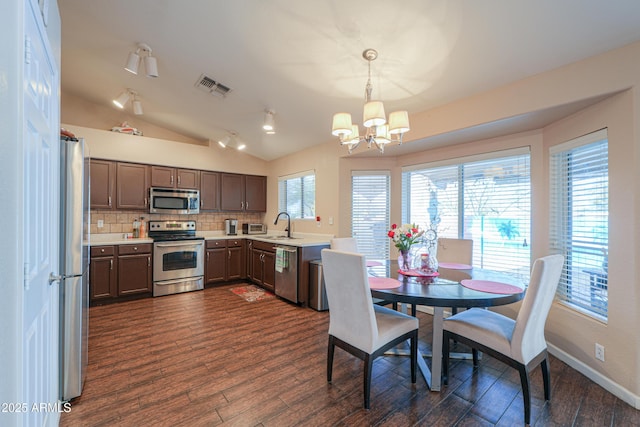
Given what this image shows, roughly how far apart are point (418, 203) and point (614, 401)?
2.47 m

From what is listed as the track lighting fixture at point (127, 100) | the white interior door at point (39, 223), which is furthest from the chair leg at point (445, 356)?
the track lighting fixture at point (127, 100)

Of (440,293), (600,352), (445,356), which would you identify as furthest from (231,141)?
(600,352)

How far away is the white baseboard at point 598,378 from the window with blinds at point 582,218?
423mm

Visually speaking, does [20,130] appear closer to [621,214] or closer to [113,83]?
[621,214]

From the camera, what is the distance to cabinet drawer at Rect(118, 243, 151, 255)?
12.6 feet

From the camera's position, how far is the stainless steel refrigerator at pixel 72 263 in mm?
1674

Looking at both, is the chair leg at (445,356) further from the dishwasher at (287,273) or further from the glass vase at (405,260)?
the dishwasher at (287,273)

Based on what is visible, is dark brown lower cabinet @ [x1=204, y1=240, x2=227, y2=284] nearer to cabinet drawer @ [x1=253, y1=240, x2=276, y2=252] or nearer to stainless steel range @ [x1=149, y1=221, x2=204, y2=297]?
stainless steel range @ [x1=149, y1=221, x2=204, y2=297]

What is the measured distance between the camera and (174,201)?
4.59 metres

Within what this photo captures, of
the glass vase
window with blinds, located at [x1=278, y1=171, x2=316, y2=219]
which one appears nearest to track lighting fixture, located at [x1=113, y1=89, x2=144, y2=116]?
window with blinds, located at [x1=278, y1=171, x2=316, y2=219]

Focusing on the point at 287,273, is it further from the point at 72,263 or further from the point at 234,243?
the point at 72,263

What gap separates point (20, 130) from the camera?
2.83 ft

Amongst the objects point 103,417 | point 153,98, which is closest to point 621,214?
point 103,417

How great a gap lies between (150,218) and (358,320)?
424 cm
